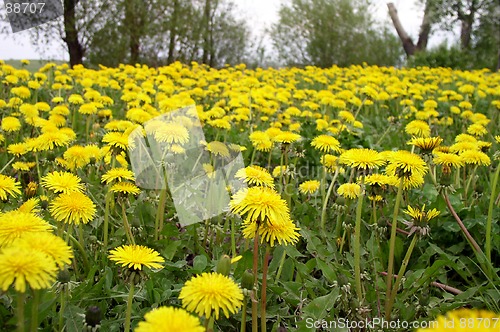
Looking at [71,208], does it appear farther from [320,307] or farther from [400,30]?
[400,30]

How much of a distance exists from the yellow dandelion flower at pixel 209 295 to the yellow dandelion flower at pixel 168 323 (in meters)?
0.10

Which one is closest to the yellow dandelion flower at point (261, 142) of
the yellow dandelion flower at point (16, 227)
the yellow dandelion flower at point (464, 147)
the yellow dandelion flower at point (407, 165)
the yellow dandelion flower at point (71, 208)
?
the yellow dandelion flower at point (464, 147)

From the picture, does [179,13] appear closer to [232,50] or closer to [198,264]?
[232,50]

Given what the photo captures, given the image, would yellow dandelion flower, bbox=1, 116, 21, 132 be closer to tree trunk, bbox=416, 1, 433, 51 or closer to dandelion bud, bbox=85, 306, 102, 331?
dandelion bud, bbox=85, 306, 102, 331

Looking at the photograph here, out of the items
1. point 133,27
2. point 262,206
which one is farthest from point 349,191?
point 133,27

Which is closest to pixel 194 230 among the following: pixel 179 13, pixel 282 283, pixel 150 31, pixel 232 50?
pixel 282 283

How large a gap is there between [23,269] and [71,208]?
0.47 meters

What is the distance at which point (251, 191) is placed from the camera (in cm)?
119

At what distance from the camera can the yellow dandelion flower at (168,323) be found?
75cm

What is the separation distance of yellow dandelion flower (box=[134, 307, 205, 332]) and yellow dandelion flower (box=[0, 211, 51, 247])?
0.41 metres

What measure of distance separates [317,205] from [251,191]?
1.36 meters

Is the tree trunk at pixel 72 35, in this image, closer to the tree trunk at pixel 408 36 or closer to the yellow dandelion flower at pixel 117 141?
the yellow dandelion flower at pixel 117 141

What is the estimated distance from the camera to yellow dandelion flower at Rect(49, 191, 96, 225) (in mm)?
1265

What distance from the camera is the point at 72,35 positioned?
10.1 m
